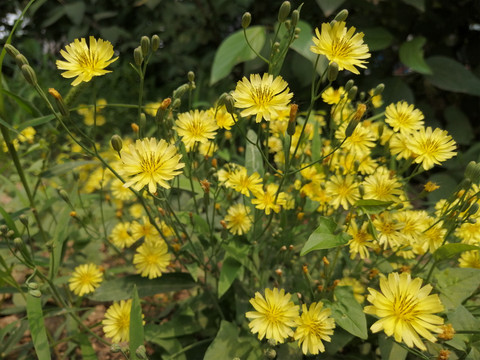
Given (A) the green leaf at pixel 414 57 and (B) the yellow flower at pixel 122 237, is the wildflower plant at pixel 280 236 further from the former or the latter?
(A) the green leaf at pixel 414 57

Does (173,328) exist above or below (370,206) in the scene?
below

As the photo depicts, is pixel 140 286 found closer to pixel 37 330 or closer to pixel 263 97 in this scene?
pixel 37 330

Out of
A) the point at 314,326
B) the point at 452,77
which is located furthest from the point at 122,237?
the point at 452,77

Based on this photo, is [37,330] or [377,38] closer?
[37,330]

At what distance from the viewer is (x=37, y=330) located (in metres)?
0.85

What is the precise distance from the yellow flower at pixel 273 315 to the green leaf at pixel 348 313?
10cm

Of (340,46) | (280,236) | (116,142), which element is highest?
(340,46)

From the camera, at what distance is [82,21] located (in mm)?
2662

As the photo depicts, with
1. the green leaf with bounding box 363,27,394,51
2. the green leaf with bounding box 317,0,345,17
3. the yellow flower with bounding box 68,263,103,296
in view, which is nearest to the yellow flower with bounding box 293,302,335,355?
the yellow flower with bounding box 68,263,103,296

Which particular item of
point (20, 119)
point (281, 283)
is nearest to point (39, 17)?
point (20, 119)

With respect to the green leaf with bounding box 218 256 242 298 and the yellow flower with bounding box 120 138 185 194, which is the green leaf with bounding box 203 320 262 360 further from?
the yellow flower with bounding box 120 138 185 194

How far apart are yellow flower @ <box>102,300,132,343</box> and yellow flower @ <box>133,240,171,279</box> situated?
106 millimetres

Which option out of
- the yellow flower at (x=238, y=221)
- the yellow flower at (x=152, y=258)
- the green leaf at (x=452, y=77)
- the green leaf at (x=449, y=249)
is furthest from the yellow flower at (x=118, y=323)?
the green leaf at (x=452, y=77)

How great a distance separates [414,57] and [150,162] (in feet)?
4.91
